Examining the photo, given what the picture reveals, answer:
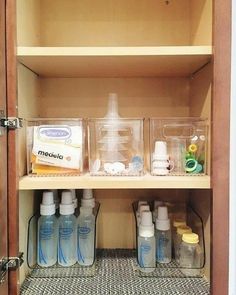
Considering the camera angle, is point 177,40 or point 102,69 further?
point 177,40

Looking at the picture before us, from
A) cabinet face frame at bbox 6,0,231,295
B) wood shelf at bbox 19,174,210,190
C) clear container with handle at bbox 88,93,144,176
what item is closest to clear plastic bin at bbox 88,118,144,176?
clear container with handle at bbox 88,93,144,176

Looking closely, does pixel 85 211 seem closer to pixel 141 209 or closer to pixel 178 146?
pixel 141 209

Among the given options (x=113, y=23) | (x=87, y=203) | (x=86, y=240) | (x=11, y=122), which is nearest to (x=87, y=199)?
(x=87, y=203)

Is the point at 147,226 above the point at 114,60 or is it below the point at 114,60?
below

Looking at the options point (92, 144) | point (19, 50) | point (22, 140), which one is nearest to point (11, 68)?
point (19, 50)

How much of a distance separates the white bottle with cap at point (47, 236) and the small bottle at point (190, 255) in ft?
1.15

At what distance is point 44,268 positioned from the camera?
29.4 inches

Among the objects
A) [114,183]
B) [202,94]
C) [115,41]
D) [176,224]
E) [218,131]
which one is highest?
[115,41]

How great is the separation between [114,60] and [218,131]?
0.30 m

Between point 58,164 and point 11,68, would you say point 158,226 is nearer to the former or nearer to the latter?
point 58,164

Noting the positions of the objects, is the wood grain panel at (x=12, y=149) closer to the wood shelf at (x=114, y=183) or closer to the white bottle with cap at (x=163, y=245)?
the wood shelf at (x=114, y=183)

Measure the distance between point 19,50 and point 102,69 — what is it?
0.23 meters

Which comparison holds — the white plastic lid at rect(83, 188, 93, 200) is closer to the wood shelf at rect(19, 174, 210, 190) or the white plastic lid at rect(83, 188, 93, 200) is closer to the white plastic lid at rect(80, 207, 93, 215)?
the white plastic lid at rect(80, 207, 93, 215)

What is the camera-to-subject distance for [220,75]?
60 centimetres
